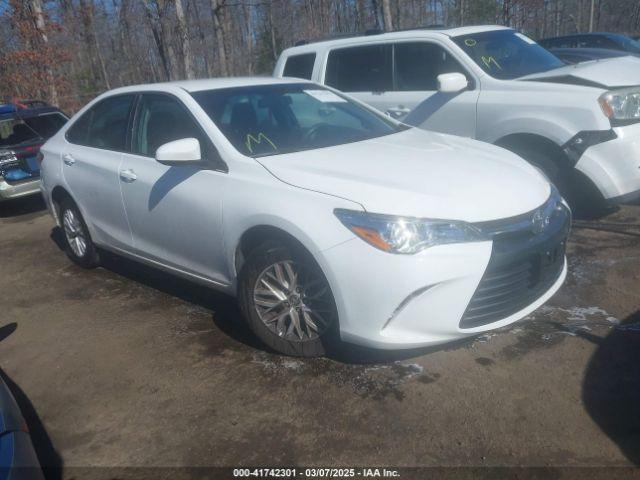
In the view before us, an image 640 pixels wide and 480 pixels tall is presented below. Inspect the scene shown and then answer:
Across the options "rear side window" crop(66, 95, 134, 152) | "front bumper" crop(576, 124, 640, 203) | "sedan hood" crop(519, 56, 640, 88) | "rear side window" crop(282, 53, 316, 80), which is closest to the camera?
"rear side window" crop(66, 95, 134, 152)

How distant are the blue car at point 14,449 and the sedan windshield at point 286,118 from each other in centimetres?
201

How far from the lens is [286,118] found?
4230mm

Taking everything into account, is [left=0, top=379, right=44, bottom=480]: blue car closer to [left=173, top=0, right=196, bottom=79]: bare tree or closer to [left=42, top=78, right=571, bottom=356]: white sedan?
[left=42, top=78, right=571, bottom=356]: white sedan

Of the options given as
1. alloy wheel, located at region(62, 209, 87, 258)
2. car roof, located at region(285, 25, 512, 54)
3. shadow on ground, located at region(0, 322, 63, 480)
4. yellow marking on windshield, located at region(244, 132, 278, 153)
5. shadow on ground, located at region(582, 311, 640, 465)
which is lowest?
shadow on ground, located at region(0, 322, 63, 480)

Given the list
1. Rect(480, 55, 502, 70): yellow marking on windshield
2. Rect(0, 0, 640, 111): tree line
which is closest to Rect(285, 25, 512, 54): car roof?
Rect(480, 55, 502, 70): yellow marking on windshield

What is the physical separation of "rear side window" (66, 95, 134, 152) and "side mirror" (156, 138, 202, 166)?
3.58 ft

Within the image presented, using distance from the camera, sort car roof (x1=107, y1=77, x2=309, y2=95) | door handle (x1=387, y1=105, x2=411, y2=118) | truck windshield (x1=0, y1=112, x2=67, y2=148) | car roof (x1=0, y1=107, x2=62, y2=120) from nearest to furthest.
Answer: car roof (x1=107, y1=77, x2=309, y2=95) < door handle (x1=387, y1=105, x2=411, y2=118) < truck windshield (x1=0, y1=112, x2=67, y2=148) < car roof (x1=0, y1=107, x2=62, y2=120)

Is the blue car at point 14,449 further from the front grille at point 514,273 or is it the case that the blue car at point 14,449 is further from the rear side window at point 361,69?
the rear side window at point 361,69

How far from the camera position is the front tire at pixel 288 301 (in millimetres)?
3277

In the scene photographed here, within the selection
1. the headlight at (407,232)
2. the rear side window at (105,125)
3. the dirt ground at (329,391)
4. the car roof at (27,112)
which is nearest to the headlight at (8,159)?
the car roof at (27,112)

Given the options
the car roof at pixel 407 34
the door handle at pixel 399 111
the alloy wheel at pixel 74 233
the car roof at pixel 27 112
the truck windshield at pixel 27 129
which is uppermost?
the car roof at pixel 407 34

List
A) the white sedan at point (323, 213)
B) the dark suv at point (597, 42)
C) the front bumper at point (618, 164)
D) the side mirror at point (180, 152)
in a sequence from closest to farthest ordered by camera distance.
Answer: the white sedan at point (323, 213) → the side mirror at point (180, 152) → the front bumper at point (618, 164) → the dark suv at point (597, 42)

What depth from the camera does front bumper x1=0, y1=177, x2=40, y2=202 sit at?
7.97m

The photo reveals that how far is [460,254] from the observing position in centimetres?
294
